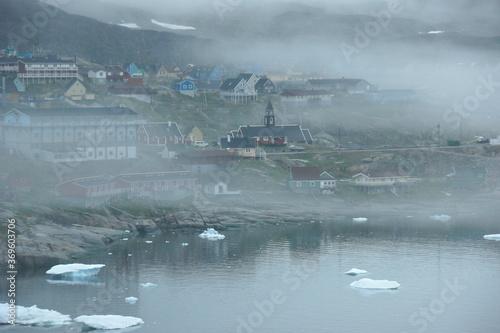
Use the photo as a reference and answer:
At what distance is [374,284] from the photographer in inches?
1935

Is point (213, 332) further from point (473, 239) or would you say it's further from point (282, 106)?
point (282, 106)

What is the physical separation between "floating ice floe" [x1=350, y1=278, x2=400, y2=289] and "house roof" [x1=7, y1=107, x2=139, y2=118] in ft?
121

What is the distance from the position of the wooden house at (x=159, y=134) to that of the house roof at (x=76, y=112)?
3367 millimetres

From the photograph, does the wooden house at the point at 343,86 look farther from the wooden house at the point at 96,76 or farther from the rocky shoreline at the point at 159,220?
the rocky shoreline at the point at 159,220

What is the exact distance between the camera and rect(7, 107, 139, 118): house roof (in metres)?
76.9

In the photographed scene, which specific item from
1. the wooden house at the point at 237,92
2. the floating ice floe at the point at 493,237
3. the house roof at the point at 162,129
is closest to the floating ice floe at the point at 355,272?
the floating ice floe at the point at 493,237

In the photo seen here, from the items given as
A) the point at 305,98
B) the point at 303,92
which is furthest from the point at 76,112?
the point at 303,92

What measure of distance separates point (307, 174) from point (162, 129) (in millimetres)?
16693

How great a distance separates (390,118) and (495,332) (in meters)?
66.7

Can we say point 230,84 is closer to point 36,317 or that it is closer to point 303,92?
point 303,92

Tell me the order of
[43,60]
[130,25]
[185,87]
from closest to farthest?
[43,60] < [185,87] < [130,25]

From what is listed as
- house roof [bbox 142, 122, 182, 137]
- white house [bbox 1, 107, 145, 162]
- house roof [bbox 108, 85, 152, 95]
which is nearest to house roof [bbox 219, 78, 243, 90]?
house roof [bbox 108, 85, 152, 95]

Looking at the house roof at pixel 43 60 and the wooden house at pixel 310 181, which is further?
the house roof at pixel 43 60

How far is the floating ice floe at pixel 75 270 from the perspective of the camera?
50.5 metres
